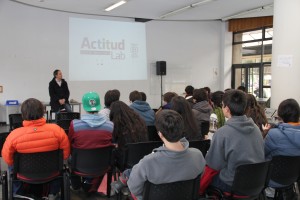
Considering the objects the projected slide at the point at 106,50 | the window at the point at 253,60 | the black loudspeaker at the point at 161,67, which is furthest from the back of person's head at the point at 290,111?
the window at the point at 253,60

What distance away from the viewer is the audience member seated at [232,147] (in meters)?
2.22

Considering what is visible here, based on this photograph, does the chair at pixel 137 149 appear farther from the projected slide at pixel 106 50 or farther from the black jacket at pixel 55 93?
the projected slide at pixel 106 50

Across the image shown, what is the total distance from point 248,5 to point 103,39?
4.16 m

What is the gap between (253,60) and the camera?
423 inches

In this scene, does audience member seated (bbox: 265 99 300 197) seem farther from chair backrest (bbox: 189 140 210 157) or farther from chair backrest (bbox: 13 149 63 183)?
A: chair backrest (bbox: 13 149 63 183)

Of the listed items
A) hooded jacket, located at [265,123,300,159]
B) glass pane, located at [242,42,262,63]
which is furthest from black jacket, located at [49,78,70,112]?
glass pane, located at [242,42,262,63]

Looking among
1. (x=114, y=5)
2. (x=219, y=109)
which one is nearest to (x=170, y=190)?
(x=219, y=109)

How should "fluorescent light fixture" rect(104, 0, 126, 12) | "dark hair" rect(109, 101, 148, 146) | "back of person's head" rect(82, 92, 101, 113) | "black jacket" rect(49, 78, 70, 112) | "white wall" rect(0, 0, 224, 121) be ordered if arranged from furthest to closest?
"white wall" rect(0, 0, 224, 121), "fluorescent light fixture" rect(104, 0, 126, 12), "black jacket" rect(49, 78, 70, 112), "dark hair" rect(109, 101, 148, 146), "back of person's head" rect(82, 92, 101, 113)

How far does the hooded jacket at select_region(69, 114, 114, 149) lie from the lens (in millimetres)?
2906

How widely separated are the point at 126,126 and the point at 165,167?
1.46 metres

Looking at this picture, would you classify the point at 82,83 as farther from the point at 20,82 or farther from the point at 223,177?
the point at 223,177

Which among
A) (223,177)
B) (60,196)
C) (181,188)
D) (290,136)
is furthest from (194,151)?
(60,196)

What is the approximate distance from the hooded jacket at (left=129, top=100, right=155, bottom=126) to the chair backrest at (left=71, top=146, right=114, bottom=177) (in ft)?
3.46

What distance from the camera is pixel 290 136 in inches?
96.8
